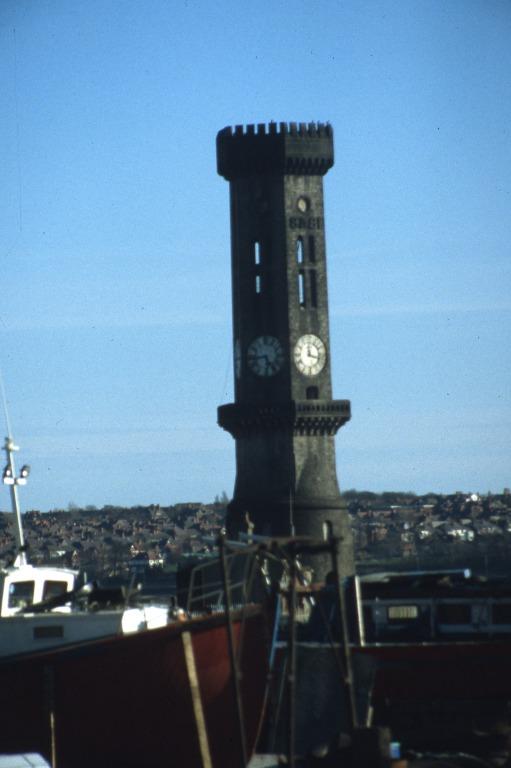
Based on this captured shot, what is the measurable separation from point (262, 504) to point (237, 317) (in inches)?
362

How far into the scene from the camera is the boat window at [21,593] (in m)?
42.6

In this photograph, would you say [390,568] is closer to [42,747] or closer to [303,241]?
[303,241]

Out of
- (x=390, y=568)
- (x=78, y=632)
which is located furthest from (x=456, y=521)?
(x=78, y=632)

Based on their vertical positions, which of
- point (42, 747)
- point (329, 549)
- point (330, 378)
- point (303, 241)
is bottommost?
point (42, 747)

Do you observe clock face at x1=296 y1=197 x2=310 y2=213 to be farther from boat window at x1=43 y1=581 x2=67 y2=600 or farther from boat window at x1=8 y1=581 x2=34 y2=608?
boat window at x1=8 y1=581 x2=34 y2=608

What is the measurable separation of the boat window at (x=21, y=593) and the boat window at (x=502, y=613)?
41.9ft

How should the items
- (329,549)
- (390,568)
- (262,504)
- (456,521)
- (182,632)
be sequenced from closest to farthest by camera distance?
(329,549) < (182,632) < (262,504) < (390,568) < (456,521)

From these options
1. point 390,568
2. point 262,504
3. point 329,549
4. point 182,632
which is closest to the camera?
point 329,549

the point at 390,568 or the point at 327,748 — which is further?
the point at 390,568

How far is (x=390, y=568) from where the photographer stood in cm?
13600

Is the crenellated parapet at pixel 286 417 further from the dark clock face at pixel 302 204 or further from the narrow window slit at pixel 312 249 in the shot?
the dark clock face at pixel 302 204

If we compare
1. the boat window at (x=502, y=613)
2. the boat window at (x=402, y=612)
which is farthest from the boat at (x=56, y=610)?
the boat window at (x=502, y=613)

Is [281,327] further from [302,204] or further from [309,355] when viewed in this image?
[302,204]

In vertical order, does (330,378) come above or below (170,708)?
above
